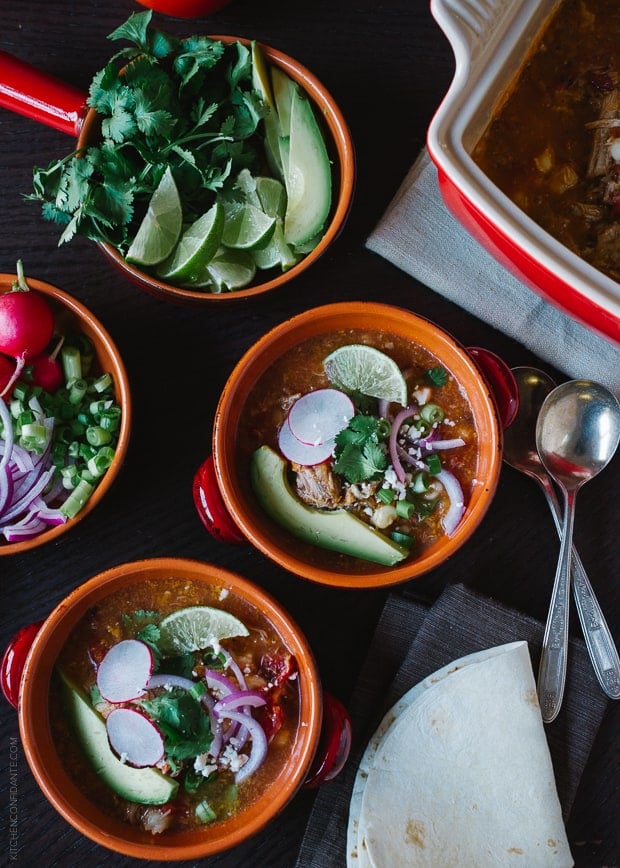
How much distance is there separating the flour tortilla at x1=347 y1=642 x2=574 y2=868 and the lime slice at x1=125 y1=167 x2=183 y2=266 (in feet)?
3.98

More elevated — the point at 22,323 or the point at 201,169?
the point at 201,169

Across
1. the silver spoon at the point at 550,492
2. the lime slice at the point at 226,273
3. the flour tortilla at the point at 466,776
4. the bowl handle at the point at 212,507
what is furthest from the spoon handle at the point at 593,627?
the lime slice at the point at 226,273

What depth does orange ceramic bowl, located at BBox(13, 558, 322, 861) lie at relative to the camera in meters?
1.86

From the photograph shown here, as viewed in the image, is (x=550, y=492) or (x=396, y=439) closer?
(x=396, y=439)

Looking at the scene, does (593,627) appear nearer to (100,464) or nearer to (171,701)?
(171,701)

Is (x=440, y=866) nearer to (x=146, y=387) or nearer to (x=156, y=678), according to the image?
(x=156, y=678)

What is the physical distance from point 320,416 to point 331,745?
76 centimetres

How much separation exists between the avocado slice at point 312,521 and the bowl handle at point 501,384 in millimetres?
412

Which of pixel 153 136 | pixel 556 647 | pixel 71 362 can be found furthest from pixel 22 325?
pixel 556 647

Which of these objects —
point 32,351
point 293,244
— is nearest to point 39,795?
point 32,351

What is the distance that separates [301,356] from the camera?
2057 millimetres

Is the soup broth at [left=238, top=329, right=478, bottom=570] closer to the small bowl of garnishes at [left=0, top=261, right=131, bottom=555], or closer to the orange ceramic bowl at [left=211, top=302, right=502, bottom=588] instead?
the orange ceramic bowl at [left=211, top=302, right=502, bottom=588]

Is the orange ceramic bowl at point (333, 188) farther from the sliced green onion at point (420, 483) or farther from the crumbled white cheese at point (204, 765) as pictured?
the crumbled white cheese at point (204, 765)

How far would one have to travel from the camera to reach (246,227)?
200 centimetres
